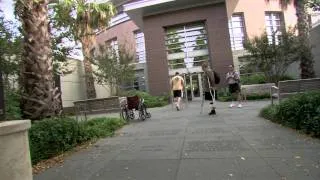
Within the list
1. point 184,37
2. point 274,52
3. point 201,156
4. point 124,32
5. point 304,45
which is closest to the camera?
point 201,156

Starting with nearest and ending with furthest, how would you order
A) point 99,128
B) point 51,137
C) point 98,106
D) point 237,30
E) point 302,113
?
1. point 51,137
2. point 302,113
3. point 99,128
4. point 98,106
5. point 237,30

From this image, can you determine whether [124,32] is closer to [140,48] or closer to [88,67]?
[140,48]

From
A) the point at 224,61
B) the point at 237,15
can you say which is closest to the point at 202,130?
the point at 224,61

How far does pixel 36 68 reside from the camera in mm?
9820

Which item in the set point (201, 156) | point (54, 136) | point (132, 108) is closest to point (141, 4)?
point (132, 108)

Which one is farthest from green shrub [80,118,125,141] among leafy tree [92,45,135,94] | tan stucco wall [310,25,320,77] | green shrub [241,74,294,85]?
green shrub [241,74,294,85]

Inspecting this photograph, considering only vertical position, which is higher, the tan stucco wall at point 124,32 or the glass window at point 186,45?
the tan stucco wall at point 124,32

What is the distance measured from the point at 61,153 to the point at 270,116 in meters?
6.03

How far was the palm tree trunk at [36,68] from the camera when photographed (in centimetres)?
980

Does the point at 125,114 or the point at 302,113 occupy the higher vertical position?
the point at 125,114

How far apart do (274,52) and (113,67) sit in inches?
410

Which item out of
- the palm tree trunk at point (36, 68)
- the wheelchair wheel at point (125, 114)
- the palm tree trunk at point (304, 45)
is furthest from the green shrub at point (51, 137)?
the palm tree trunk at point (304, 45)

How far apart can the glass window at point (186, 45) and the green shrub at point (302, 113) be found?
23.3m

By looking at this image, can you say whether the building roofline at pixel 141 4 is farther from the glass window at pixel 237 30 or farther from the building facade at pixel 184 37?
the glass window at pixel 237 30
